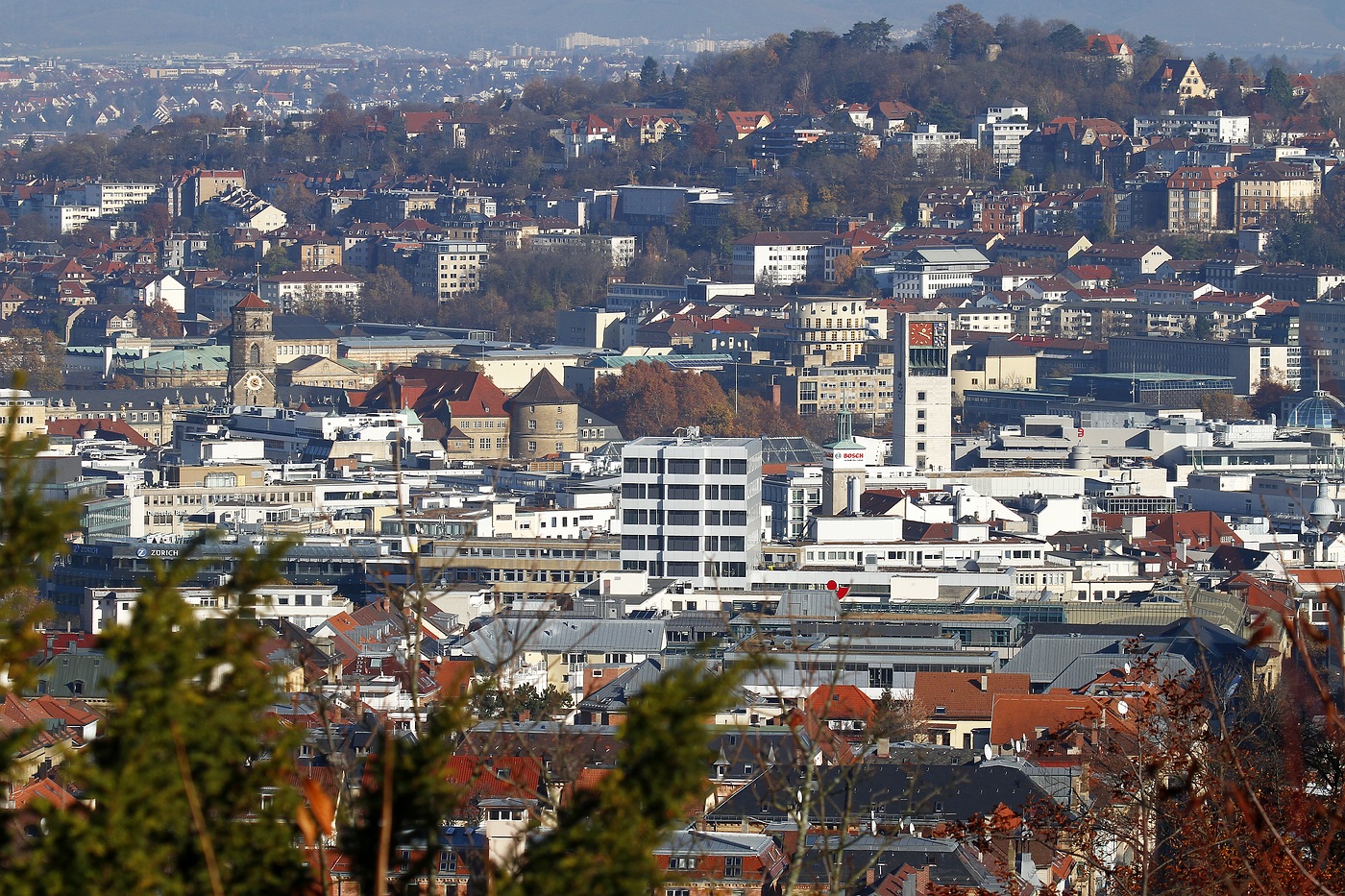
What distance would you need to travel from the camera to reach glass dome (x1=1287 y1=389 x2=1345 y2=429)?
45.8 m

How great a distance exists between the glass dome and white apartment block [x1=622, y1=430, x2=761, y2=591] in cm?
2023

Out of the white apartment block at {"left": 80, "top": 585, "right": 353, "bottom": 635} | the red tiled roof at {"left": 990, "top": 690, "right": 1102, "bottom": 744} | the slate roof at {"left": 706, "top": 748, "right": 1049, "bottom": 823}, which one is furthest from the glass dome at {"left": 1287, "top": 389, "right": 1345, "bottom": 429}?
the slate roof at {"left": 706, "top": 748, "right": 1049, "bottom": 823}

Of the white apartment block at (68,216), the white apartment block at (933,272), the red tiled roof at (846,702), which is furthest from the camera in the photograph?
the white apartment block at (68,216)

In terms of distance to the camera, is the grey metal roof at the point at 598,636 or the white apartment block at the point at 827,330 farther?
the white apartment block at the point at 827,330

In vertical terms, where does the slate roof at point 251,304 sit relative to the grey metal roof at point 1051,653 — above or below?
above

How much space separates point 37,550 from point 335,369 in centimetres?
5038

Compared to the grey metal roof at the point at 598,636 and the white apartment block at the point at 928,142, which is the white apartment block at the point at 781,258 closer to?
the white apartment block at the point at 928,142

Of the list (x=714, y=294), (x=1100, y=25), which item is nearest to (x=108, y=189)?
(x=714, y=294)

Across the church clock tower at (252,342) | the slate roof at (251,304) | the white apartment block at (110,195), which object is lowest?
the church clock tower at (252,342)

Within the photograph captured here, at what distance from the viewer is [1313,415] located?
151 ft

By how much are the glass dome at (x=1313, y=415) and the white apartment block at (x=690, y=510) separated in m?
20.2

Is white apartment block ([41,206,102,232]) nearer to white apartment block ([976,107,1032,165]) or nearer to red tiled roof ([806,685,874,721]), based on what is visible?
white apartment block ([976,107,1032,165])

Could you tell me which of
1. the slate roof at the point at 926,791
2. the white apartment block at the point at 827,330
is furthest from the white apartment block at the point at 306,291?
the slate roof at the point at 926,791

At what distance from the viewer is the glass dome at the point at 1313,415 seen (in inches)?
1801
